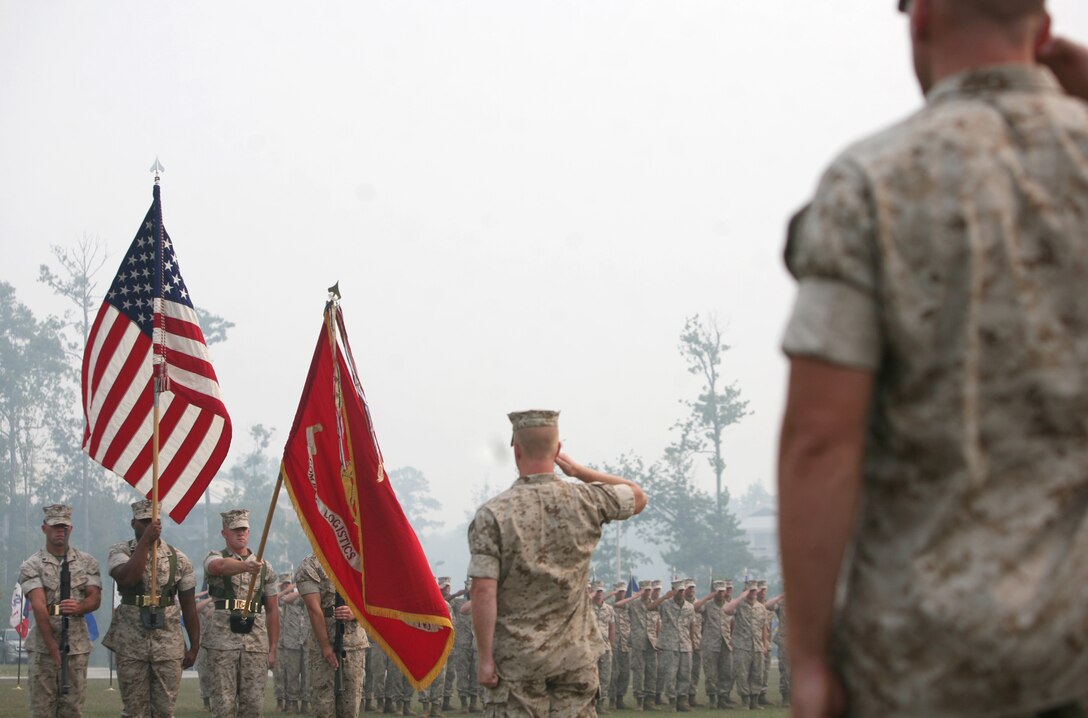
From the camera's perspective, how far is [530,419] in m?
6.30

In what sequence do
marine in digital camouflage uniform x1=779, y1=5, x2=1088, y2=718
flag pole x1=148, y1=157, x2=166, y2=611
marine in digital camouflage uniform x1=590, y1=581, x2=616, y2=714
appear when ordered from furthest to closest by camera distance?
marine in digital camouflage uniform x1=590, y1=581, x2=616, y2=714 < flag pole x1=148, y1=157, x2=166, y2=611 < marine in digital camouflage uniform x1=779, y1=5, x2=1088, y2=718

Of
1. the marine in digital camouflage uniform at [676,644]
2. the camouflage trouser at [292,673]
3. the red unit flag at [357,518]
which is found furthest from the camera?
the marine in digital camouflage uniform at [676,644]

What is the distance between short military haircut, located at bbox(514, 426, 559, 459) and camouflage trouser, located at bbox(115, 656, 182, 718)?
636cm

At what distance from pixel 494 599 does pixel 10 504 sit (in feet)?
239

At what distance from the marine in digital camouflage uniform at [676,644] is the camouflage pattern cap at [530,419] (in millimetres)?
19257

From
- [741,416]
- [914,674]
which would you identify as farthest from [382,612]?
[741,416]

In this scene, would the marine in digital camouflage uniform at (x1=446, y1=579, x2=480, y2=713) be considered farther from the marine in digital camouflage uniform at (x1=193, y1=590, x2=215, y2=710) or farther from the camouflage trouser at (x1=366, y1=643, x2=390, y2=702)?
the marine in digital camouflage uniform at (x1=193, y1=590, x2=215, y2=710)

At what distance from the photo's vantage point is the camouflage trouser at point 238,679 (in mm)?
12531

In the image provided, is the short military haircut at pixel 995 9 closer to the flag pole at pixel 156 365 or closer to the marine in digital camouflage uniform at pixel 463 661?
the flag pole at pixel 156 365

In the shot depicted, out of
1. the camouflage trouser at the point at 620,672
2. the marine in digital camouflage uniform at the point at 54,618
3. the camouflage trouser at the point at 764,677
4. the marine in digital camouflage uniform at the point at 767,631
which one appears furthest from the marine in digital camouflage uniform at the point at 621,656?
the marine in digital camouflage uniform at the point at 54,618

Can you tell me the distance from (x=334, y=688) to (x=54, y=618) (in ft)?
8.35

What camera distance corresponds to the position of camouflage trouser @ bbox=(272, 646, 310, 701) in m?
22.9

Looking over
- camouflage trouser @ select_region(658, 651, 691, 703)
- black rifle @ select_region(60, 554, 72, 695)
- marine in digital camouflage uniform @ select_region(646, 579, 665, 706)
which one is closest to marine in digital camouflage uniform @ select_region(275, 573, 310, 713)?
marine in digital camouflage uniform @ select_region(646, 579, 665, 706)

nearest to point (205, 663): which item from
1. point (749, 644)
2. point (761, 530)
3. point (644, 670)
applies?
point (644, 670)
